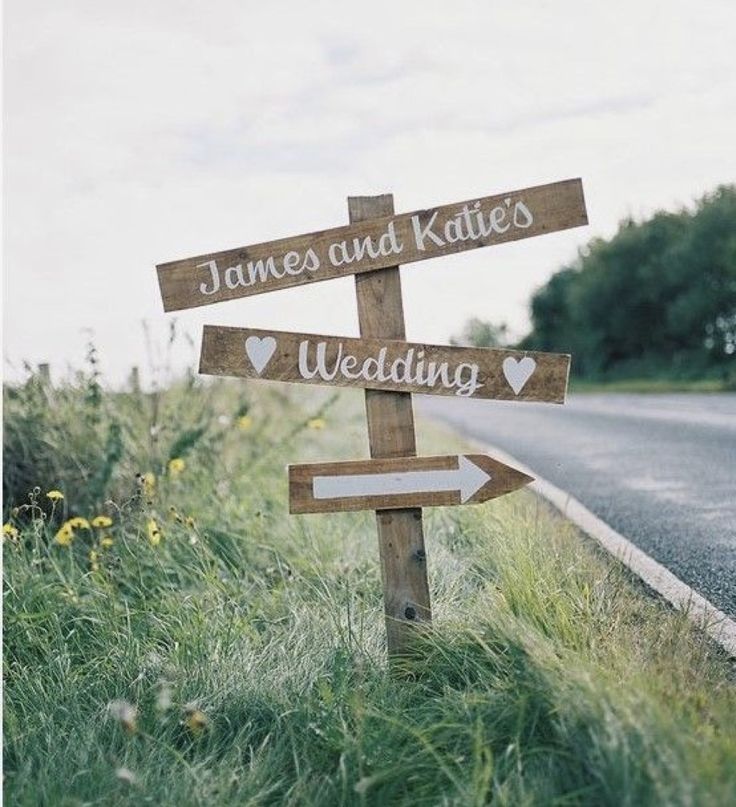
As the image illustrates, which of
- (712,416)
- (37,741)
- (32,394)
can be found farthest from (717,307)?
(37,741)

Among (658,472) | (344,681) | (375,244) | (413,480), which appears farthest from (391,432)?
(658,472)

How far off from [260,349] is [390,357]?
1.50 feet

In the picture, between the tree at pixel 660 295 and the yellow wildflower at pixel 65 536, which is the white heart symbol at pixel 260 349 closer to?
the yellow wildflower at pixel 65 536

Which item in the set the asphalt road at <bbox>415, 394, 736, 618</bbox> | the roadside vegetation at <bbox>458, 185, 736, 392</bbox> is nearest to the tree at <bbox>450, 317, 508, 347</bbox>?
the roadside vegetation at <bbox>458, 185, 736, 392</bbox>

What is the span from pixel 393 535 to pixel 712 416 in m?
13.6

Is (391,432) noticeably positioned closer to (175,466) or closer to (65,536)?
(65,536)

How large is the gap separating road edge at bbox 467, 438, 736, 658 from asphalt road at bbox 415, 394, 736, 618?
93mm

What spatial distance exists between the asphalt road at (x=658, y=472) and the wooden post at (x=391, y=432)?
1.53m

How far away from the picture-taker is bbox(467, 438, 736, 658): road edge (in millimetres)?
4320

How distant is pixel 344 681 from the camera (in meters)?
3.60

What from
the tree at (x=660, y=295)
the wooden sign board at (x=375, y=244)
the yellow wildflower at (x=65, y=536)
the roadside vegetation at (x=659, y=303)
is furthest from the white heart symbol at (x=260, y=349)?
the tree at (x=660, y=295)

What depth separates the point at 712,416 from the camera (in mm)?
16922

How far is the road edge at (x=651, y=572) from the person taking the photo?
432 cm

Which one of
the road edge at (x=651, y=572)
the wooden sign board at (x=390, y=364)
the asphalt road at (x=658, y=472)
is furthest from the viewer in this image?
the asphalt road at (x=658, y=472)
